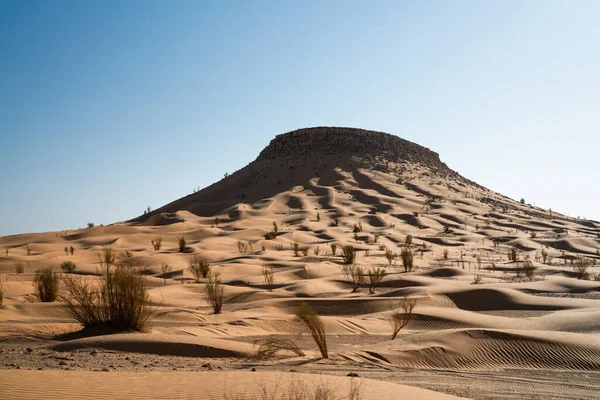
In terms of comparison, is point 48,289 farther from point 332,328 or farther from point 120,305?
point 332,328

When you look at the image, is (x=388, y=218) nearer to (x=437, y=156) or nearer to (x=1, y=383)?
(x=437, y=156)

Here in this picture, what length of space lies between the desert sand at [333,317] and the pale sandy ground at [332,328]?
0.12ft

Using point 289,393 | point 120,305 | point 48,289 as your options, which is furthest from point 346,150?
point 289,393

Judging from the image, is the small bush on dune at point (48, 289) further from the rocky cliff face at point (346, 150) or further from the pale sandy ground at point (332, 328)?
the rocky cliff face at point (346, 150)

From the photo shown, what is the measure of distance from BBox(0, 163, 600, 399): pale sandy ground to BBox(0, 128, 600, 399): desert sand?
36mm

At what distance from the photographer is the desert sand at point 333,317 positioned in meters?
5.92

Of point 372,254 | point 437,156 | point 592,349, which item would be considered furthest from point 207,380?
point 437,156

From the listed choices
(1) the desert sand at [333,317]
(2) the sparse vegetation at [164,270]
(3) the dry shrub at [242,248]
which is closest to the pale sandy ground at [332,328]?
(1) the desert sand at [333,317]

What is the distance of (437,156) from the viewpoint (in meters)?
58.8

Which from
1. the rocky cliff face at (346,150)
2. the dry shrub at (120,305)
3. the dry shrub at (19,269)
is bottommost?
the dry shrub at (120,305)

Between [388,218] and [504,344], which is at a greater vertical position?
[388,218]

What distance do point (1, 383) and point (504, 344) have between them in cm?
640

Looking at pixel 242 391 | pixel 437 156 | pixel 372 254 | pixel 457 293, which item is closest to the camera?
pixel 242 391

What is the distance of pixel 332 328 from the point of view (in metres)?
10.3
